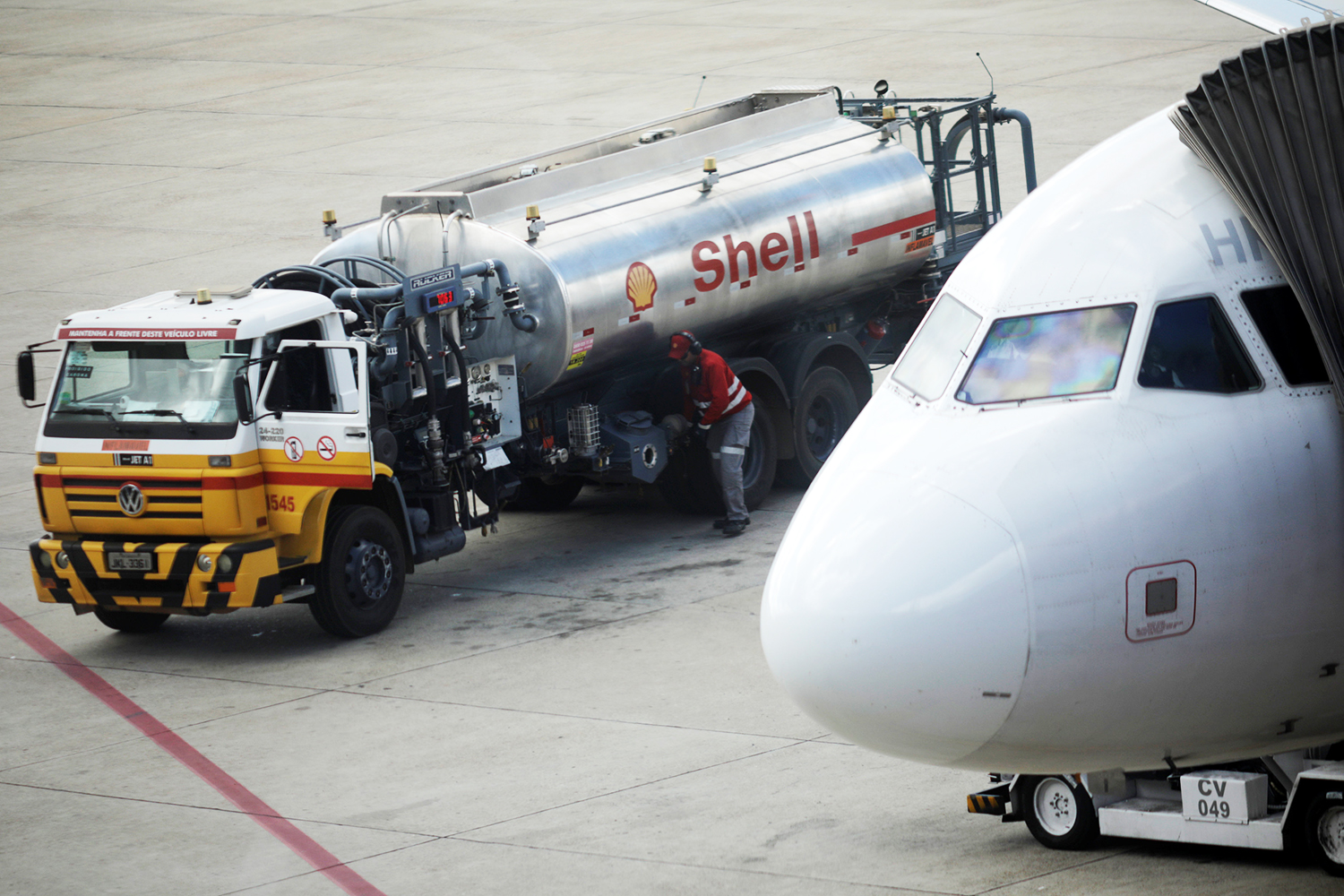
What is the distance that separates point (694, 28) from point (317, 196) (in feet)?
54.3

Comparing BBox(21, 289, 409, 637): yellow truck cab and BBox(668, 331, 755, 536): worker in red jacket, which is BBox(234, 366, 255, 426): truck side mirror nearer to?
BBox(21, 289, 409, 637): yellow truck cab

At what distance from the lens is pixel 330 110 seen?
139ft

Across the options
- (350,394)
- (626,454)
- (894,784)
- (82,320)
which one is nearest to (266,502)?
Answer: (350,394)

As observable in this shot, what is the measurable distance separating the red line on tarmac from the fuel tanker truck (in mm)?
621

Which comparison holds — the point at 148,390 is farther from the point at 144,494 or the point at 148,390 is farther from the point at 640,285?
the point at 640,285

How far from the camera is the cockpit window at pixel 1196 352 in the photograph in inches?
340

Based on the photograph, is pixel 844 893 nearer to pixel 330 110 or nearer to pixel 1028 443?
pixel 1028 443

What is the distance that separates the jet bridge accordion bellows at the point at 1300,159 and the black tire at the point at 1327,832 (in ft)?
7.92

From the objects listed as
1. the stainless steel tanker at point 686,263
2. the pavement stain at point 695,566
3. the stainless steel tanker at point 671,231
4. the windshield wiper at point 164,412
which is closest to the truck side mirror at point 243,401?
the windshield wiper at point 164,412

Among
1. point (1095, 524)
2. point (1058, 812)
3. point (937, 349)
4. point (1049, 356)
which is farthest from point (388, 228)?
point (1095, 524)

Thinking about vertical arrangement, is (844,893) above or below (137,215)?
below

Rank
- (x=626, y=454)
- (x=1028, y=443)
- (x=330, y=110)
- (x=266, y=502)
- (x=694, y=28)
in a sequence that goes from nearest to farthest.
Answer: (x=1028, y=443) < (x=266, y=502) < (x=626, y=454) < (x=330, y=110) < (x=694, y=28)

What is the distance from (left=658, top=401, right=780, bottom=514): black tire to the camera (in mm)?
19219

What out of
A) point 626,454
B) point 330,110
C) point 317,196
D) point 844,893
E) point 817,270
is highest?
point 330,110
